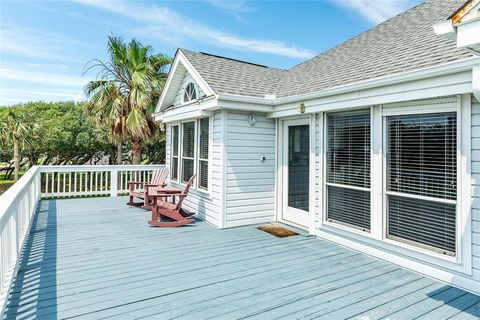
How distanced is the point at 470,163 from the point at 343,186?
173cm

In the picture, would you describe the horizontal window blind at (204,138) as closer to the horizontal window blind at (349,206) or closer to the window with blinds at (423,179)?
the horizontal window blind at (349,206)

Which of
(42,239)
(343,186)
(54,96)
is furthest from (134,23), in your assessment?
(54,96)

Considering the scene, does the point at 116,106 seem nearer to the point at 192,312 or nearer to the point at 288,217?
the point at 288,217

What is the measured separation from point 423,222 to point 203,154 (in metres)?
4.23

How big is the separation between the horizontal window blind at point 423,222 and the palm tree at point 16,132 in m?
19.4

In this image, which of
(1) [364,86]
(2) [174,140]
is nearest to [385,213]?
(1) [364,86]

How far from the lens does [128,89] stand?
11.6m

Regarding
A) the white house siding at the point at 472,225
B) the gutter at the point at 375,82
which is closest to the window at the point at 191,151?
the gutter at the point at 375,82

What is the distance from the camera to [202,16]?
10.8m

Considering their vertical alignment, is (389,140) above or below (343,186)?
above

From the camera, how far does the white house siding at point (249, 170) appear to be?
5730 millimetres

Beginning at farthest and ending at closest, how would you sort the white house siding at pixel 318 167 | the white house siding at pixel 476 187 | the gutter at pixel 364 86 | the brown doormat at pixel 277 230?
the brown doormat at pixel 277 230, the white house siding at pixel 318 167, the white house siding at pixel 476 187, the gutter at pixel 364 86

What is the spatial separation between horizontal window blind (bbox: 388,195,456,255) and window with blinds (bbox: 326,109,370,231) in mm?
Result: 393

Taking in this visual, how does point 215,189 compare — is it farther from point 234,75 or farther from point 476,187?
point 476,187
